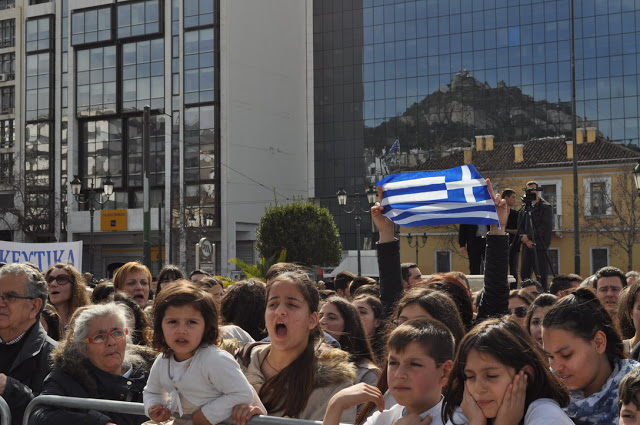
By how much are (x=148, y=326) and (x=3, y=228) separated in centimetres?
6733

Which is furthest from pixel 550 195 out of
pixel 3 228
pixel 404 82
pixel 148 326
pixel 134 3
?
pixel 148 326

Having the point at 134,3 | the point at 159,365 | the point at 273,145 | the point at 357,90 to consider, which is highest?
the point at 134,3

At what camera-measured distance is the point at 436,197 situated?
28.1 ft

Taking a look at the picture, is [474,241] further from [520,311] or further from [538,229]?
[520,311]

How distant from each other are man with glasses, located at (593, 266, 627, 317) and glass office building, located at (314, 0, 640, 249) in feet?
187

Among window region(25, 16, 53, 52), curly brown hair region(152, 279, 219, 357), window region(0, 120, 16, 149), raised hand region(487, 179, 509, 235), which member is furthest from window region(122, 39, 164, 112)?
curly brown hair region(152, 279, 219, 357)

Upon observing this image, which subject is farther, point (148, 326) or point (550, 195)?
point (550, 195)

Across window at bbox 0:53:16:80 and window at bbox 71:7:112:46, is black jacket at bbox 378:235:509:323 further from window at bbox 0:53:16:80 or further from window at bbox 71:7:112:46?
window at bbox 0:53:16:80

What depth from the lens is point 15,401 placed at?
534 cm

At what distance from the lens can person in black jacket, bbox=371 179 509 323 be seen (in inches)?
227

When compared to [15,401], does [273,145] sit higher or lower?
higher

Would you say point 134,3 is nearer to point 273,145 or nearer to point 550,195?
point 273,145

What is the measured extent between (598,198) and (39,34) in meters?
48.7

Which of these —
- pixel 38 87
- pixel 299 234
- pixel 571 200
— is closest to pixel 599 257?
pixel 571 200
